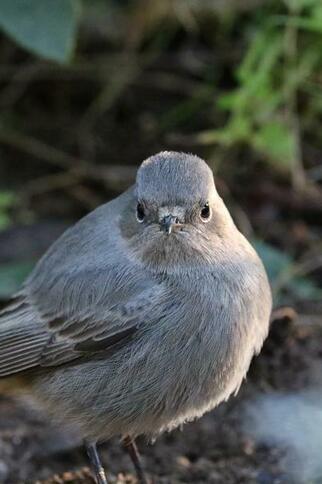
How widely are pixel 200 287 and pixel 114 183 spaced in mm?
3295

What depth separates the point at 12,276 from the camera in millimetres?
6875

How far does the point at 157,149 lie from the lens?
835cm

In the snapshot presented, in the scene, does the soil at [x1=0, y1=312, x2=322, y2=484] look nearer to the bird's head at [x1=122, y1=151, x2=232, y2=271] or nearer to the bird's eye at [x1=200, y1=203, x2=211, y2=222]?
the bird's head at [x1=122, y1=151, x2=232, y2=271]

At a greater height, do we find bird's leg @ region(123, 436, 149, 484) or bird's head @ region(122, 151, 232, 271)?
bird's head @ region(122, 151, 232, 271)

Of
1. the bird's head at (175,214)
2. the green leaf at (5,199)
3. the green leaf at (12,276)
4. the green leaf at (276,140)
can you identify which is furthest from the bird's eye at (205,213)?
the green leaf at (276,140)

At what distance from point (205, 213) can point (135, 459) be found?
1.32 meters

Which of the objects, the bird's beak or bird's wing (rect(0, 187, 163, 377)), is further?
bird's wing (rect(0, 187, 163, 377))

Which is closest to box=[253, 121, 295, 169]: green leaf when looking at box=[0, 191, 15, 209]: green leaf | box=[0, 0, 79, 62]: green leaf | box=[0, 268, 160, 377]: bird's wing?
box=[0, 0, 79, 62]: green leaf

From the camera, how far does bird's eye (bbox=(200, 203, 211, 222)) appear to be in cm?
494

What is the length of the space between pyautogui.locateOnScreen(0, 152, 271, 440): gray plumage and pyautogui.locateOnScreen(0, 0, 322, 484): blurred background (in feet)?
1.94

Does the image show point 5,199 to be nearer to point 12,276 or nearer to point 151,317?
point 12,276

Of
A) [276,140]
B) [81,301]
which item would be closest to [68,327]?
[81,301]

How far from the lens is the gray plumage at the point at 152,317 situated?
485 cm

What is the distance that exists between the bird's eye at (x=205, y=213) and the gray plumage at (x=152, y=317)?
21 millimetres
